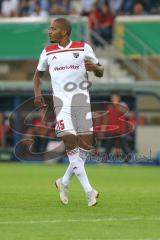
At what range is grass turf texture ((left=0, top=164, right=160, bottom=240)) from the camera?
30.7ft

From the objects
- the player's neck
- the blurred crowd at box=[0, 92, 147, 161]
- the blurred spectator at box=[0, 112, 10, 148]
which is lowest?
the blurred spectator at box=[0, 112, 10, 148]

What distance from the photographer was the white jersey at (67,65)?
12039mm

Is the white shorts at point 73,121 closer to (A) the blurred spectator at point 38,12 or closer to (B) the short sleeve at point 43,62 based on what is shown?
(B) the short sleeve at point 43,62

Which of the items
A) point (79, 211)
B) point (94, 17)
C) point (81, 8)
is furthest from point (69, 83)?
point (81, 8)

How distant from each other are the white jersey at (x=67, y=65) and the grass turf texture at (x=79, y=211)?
1.48 metres

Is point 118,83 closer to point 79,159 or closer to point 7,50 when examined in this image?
point 7,50

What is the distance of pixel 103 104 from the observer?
80.1 ft

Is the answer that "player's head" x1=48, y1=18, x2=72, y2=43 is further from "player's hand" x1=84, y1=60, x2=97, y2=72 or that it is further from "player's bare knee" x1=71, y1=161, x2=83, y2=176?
"player's bare knee" x1=71, y1=161, x2=83, y2=176

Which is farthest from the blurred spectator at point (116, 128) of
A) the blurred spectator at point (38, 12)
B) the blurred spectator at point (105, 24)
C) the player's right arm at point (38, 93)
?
the player's right arm at point (38, 93)

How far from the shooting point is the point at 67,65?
39.5ft

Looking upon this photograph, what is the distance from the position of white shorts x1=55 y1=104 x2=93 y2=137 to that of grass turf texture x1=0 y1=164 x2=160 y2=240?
3.15ft

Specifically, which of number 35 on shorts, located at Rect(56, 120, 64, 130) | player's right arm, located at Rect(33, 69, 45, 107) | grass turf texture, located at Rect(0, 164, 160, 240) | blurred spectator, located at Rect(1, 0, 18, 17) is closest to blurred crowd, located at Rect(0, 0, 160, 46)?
blurred spectator, located at Rect(1, 0, 18, 17)

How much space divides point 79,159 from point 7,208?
3.62 feet

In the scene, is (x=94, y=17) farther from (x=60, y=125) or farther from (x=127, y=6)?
(x=60, y=125)
